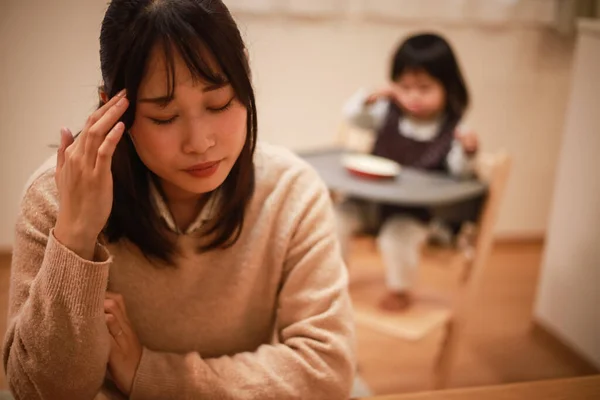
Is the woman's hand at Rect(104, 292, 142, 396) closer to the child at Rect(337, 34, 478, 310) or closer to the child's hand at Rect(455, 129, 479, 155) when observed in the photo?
the child at Rect(337, 34, 478, 310)

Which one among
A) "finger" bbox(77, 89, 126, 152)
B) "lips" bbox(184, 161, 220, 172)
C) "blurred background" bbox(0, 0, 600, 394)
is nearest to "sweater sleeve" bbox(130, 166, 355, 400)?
"lips" bbox(184, 161, 220, 172)

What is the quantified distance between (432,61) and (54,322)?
4.95ft

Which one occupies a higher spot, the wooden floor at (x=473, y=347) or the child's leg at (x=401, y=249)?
the child's leg at (x=401, y=249)

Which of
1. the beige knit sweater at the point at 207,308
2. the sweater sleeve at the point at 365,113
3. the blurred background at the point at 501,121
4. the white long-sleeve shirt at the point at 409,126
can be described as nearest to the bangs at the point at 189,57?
the beige knit sweater at the point at 207,308

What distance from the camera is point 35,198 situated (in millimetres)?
786

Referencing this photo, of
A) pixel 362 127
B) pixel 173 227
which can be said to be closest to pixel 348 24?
pixel 362 127

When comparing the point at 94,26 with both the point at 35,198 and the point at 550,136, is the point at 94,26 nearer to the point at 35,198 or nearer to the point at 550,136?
the point at 35,198

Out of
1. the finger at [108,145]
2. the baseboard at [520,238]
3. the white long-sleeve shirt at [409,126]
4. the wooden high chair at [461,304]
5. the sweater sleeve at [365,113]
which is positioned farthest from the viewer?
the baseboard at [520,238]

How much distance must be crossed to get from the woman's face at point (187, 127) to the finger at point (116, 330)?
0.65 feet

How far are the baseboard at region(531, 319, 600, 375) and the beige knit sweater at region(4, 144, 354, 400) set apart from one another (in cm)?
128

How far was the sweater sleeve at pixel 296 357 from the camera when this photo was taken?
0.78 metres

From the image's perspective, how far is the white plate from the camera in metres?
1.69

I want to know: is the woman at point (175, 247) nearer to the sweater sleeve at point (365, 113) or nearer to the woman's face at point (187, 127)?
the woman's face at point (187, 127)

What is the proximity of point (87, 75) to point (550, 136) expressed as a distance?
2753mm
